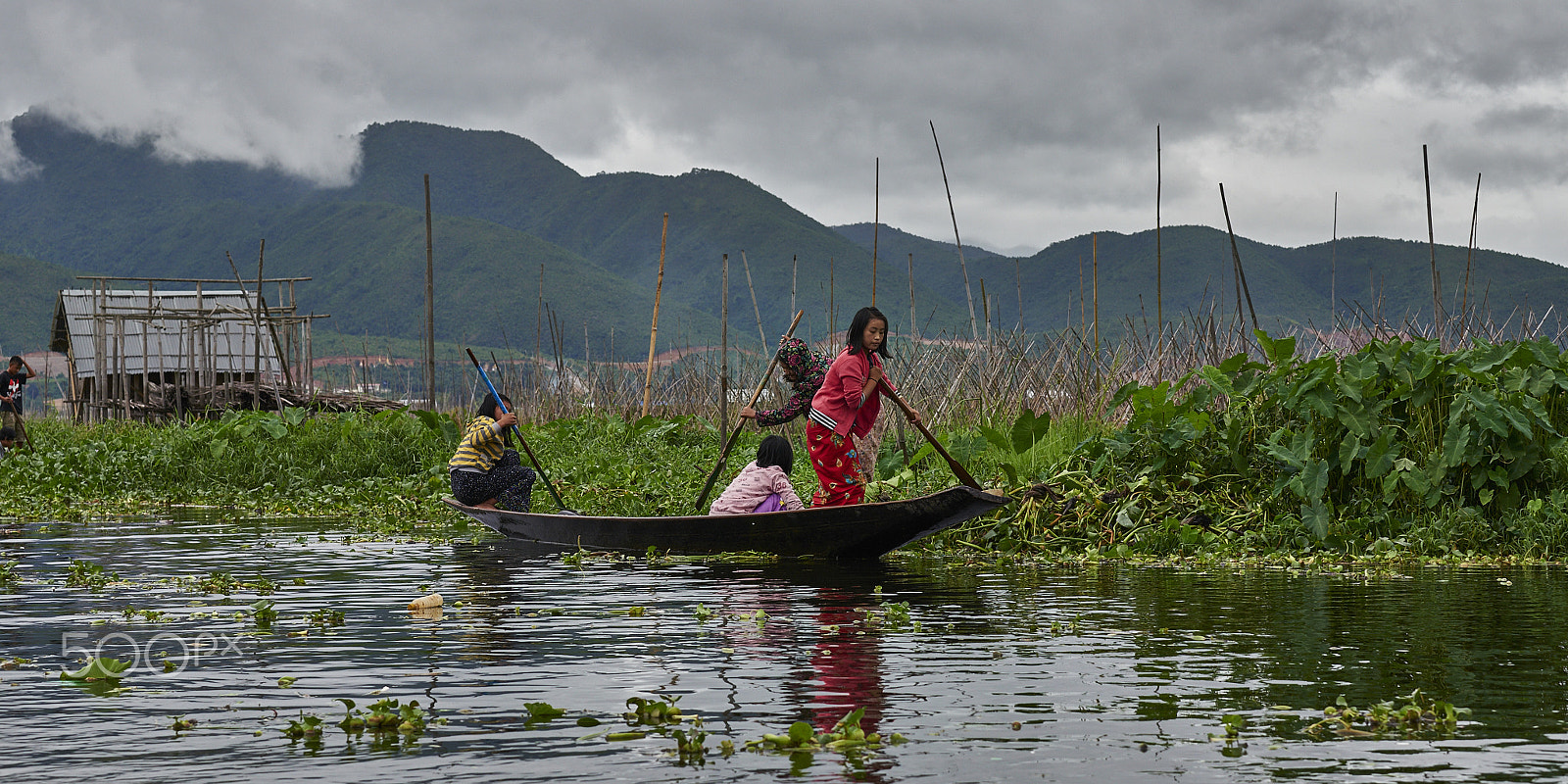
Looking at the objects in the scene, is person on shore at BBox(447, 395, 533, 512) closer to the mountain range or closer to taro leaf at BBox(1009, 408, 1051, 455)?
taro leaf at BBox(1009, 408, 1051, 455)

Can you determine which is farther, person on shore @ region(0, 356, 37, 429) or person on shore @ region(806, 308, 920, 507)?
person on shore @ region(0, 356, 37, 429)

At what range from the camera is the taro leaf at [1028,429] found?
9.86 m

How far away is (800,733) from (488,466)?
7446 mm

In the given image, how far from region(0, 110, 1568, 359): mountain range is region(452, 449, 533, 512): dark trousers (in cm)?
5270

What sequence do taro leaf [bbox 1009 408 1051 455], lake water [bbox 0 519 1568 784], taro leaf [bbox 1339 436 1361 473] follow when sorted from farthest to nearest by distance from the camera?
taro leaf [bbox 1009 408 1051 455]
taro leaf [bbox 1339 436 1361 473]
lake water [bbox 0 519 1568 784]

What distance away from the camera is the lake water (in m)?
3.66

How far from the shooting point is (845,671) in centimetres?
492

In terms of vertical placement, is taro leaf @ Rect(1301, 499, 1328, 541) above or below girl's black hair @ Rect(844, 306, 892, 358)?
below

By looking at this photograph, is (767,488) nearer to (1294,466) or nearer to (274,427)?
(1294,466)

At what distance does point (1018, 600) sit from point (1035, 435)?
3.18 metres

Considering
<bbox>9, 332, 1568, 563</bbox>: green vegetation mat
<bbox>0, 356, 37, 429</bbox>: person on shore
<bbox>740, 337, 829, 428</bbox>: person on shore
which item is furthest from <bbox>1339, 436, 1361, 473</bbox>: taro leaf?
<bbox>0, 356, 37, 429</bbox>: person on shore

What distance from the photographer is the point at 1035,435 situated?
32.6 ft

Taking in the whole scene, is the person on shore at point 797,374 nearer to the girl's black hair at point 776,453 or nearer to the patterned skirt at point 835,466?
the girl's black hair at point 776,453

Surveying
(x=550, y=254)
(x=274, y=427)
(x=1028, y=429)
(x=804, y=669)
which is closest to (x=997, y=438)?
(x=1028, y=429)
